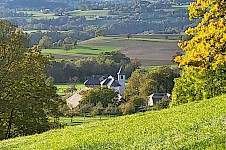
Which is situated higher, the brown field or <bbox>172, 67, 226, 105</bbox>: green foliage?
<bbox>172, 67, 226, 105</bbox>: green foliage

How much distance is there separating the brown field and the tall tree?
6834cm

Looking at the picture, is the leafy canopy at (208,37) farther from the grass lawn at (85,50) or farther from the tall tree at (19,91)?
the grass lawn at (85,50)

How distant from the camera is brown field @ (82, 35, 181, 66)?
346 feet

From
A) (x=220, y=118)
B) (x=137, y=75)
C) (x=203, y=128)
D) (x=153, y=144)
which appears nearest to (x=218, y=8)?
(x=220, y=118)

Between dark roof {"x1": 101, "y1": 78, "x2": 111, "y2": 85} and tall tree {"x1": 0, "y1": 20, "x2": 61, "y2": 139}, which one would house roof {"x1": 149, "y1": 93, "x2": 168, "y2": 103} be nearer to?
dark roof {"x1": 101, "y1": 78, "x2": 111, "y2": 85}

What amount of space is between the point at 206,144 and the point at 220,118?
12.9 ft

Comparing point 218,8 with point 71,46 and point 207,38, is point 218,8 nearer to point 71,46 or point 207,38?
point 207,38

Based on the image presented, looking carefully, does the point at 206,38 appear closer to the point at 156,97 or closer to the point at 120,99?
the point at 156,97

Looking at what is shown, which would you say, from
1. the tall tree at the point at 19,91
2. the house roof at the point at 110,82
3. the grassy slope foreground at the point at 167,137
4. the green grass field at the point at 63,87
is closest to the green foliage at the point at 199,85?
the tall tree at the point at 19,91

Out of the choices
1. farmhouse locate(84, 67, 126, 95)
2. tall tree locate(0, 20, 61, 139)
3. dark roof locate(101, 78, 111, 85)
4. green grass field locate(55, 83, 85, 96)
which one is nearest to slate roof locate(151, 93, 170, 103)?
farmhouse locate(84, 67, 126, 95)

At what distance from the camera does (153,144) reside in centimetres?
1188

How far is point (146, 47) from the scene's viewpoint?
117 meters

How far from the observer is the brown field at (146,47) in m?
105

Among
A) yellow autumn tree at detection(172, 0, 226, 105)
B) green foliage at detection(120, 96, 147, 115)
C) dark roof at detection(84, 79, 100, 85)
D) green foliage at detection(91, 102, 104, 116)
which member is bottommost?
dark roof at detection(84, 79, 100, 85)
